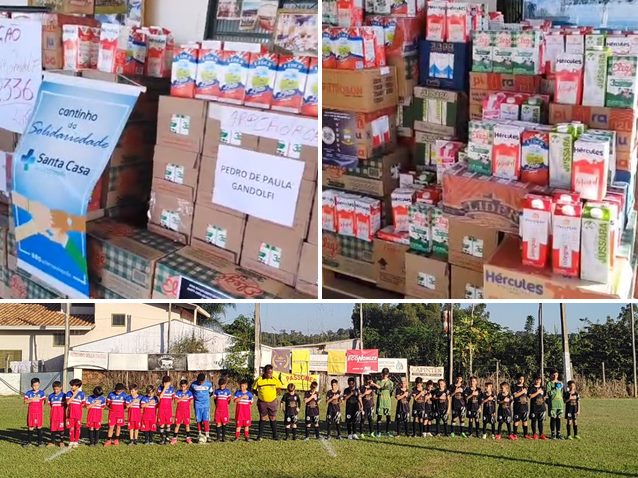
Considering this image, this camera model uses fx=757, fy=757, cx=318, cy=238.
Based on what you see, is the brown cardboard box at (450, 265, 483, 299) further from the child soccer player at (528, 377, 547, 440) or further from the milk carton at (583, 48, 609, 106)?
the child soccer player at (528, 377, 547, 440)

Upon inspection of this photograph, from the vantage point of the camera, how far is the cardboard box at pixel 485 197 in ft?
10.5

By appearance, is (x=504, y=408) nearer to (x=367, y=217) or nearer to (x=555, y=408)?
(x=555, y=408)

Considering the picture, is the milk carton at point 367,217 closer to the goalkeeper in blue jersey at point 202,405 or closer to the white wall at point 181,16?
the white wall at point 181,16

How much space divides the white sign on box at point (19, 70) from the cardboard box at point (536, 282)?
2317mm

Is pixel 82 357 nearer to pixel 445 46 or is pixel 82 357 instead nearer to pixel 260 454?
pixel 260 454

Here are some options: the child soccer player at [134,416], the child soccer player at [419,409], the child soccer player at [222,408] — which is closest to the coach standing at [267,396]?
the child soccer player at [222,408]

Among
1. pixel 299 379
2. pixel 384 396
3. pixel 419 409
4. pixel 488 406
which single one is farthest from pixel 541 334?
pixel 299 379

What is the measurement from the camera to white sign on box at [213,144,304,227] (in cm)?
295

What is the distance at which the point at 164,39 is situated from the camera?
356cm

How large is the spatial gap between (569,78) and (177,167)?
179cm

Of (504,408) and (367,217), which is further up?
(367,217)

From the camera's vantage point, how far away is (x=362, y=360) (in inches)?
249

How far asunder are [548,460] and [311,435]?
170cm

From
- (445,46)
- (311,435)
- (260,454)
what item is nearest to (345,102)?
(445,46)
